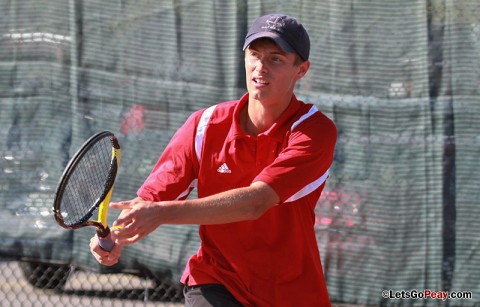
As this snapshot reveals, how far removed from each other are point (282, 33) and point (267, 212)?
69 cm

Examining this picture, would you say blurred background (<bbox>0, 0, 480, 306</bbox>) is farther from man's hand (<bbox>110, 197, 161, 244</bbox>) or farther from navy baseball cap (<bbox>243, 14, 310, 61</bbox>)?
man's hand (<bbox>110, 197, 161, 244</bbox>)

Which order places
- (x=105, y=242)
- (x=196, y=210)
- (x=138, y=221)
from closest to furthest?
1. (x=138, y=221)
2. (x=196, y=210)
3. (x=105, y=242)

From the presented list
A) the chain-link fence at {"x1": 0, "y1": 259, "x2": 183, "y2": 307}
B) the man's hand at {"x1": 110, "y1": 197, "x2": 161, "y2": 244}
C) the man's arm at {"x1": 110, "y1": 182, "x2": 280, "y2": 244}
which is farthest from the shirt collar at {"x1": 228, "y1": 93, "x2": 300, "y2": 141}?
the chain-link fence at {"x1": 0, "y1": 259, "x2": 183, "y2": 307}

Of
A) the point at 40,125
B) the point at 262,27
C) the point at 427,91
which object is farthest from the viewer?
the point at 40,125

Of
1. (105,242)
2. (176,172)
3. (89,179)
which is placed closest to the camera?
(105,242)

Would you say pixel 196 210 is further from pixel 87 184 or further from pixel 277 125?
pixel 87 184

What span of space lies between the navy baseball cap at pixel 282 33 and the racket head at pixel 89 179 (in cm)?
73

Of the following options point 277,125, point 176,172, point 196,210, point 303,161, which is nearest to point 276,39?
point 277,125

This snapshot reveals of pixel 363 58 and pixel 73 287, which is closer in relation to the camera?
pixel 363 58

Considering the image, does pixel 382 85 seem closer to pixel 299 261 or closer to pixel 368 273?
pixel 368 273

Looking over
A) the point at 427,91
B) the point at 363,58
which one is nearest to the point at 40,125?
A: the point at 363,58

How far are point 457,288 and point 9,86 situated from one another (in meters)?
3.42

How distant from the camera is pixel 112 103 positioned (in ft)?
20.4

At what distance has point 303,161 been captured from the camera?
11.1 feet
